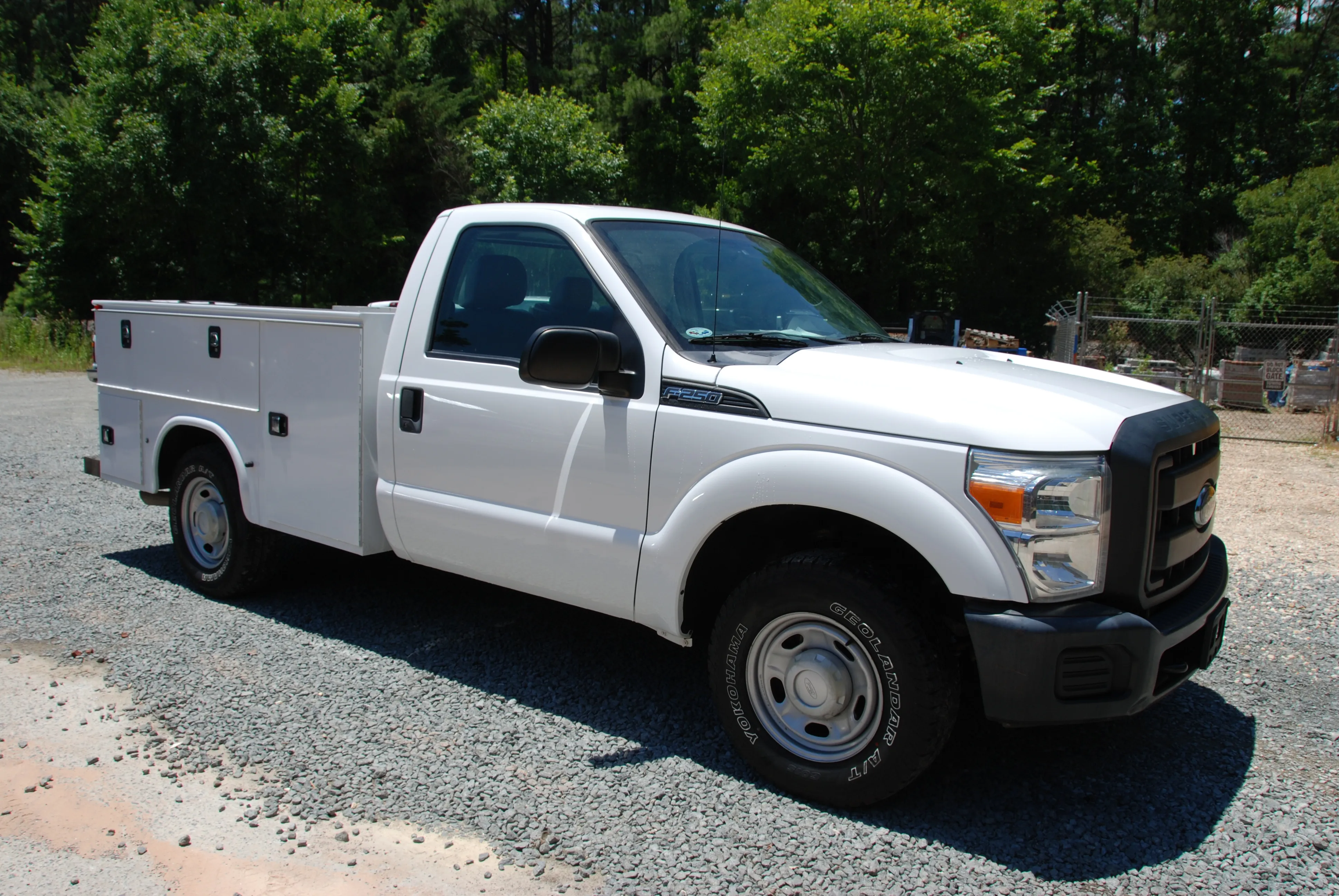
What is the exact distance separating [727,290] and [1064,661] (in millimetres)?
2003

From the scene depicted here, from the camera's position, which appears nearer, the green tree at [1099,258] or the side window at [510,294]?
the side window at [510,294]

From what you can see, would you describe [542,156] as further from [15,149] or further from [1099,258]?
[15,149]

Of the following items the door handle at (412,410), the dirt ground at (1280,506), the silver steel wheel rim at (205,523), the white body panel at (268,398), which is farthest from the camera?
the dirt ground at (1280,506)

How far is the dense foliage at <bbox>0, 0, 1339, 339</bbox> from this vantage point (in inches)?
1030

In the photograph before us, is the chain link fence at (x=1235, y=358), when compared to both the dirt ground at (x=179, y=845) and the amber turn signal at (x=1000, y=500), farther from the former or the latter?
the dirt ground at (x=179, y=845)

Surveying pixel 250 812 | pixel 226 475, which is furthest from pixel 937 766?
pixel 226 475

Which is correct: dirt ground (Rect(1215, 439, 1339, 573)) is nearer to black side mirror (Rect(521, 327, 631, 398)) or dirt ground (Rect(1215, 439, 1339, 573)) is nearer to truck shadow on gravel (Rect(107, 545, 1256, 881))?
truck shadow on gravel (Rect(107, 545, 1256, 881))

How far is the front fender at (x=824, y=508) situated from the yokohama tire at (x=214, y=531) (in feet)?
8.73

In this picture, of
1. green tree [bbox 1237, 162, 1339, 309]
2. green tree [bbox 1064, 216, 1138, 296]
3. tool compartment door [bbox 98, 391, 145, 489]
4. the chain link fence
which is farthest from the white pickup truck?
green tree [bbox 1064, 216, 1138, 296]

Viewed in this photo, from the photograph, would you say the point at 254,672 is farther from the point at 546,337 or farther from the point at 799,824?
the point at 799,824

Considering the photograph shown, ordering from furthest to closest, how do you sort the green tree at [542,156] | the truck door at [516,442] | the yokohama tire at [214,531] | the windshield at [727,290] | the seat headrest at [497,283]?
1. the green tree at [542,156]
2. the yokohama tire at [214,531]
3. the seat headrest at [497,283]
4. the windshield at [727,290]
5. the truck door at [516,442]

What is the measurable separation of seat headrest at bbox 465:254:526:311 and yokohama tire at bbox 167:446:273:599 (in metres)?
2.02

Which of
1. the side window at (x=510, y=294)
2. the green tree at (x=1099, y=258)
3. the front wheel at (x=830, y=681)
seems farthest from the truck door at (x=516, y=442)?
the green tree at (x=1099, y=258)

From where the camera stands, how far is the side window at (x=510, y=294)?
13.1 ft
